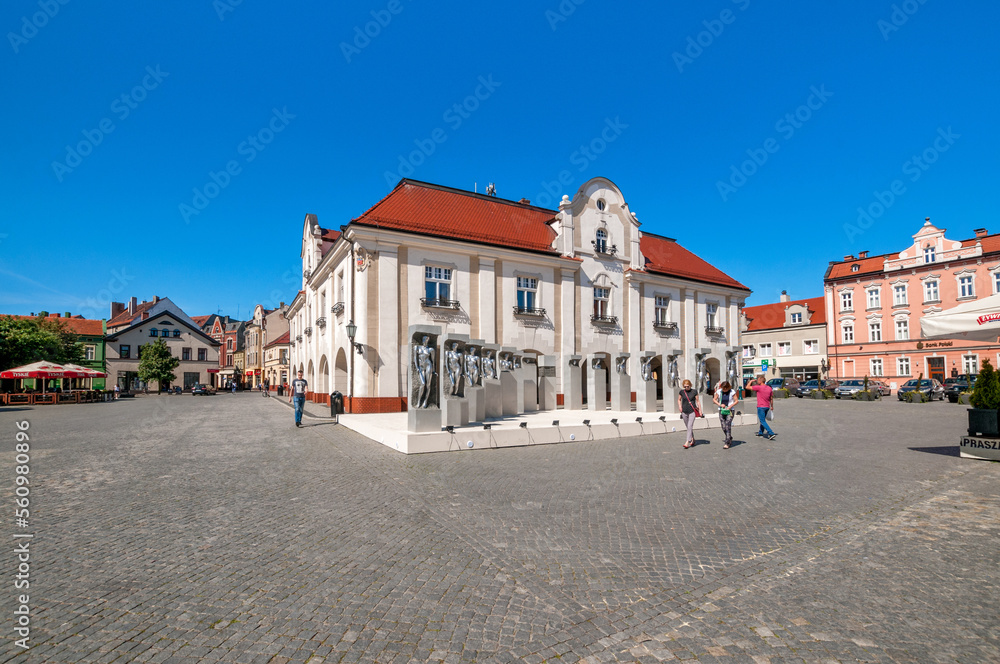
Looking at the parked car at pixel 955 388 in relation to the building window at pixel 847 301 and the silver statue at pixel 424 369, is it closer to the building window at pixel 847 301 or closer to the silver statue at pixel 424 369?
the building window at pixel 847 301

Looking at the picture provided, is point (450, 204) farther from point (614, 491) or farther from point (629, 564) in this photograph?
point (629, 564)

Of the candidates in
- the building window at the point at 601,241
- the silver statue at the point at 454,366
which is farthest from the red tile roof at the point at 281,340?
the silver statue at the point at 454,366

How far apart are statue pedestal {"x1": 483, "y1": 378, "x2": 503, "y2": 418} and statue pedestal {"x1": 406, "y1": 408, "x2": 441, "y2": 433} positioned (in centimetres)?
443

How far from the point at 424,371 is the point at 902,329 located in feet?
164

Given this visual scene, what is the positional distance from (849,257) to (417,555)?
59234 millimetres

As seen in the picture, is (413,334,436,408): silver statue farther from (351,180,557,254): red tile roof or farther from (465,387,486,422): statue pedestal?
(351,180,557,254): red tile roof

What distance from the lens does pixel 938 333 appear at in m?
10.4

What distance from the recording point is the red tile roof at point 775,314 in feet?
176

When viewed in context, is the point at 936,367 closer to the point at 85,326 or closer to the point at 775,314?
the point at 775,314

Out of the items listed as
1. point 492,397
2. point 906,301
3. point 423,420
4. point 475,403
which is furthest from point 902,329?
point 423,420

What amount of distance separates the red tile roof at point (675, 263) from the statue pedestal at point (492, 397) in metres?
16.0

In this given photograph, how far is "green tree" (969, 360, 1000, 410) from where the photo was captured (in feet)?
34.7

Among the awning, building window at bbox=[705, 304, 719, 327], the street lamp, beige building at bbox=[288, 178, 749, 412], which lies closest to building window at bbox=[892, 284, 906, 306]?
beige building at bbox=[288, 178, 749, 412]

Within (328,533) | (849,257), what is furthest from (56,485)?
(849,257)
